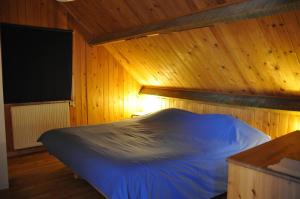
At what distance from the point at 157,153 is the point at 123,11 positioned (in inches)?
73.6

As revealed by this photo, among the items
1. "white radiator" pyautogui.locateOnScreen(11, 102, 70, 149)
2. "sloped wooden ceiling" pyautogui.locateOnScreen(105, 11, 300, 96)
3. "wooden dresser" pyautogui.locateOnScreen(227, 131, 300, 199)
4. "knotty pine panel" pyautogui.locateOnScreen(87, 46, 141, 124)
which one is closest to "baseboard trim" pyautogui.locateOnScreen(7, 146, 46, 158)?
"white radiator" pyautogui.locateOnScreen(11, 102, 70, 149)

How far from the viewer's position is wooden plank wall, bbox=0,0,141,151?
12.7ft

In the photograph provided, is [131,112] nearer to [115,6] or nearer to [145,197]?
[115,6]

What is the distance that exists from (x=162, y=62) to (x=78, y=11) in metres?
1.53

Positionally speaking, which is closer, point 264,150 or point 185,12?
point 264,150

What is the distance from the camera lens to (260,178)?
1475 millimetres

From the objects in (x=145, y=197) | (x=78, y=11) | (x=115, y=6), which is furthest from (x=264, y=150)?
(x=78, y=11)

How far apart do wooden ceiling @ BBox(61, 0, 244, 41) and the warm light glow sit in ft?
4.92

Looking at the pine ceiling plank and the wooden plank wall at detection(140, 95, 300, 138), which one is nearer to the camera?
the pine ceiling plank

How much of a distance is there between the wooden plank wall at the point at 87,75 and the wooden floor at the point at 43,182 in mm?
568

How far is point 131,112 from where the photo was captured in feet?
17.2

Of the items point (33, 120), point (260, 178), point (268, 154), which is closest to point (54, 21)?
point (33, 120)

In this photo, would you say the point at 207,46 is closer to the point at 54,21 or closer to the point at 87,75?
the point at 87,75

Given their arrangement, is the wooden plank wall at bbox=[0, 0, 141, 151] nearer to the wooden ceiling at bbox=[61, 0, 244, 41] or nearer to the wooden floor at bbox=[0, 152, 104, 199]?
the wooden ceiling at bbox=[61, 0, 244, 41]
